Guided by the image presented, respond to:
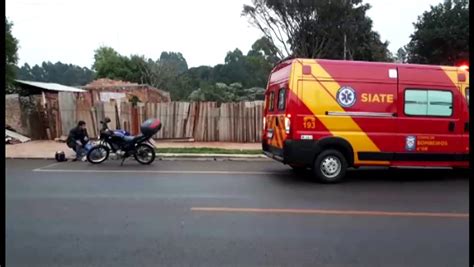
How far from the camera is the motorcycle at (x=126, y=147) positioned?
11320 mm

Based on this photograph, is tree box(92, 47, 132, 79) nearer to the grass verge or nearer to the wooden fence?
the wooden fence

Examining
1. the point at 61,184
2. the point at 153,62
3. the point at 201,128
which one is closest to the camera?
the point at 61,184

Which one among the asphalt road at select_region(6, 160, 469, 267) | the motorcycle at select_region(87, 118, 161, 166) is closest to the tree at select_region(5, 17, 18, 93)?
the motorcycle at select_region(87, 118, 161, 166)

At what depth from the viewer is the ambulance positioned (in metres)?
8.27

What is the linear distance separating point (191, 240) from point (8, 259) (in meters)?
1.77

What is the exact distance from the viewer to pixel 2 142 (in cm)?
284

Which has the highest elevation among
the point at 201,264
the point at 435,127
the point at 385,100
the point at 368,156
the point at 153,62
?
the point at 153,62

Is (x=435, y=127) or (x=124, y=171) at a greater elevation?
(x=435, y=127)

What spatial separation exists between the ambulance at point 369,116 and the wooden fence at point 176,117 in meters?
7.37

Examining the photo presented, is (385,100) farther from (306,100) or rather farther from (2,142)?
(2,142)

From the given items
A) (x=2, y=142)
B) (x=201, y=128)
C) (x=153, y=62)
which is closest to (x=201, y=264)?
(x=2, y=142)

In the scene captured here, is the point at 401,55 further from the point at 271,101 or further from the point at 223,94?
the point at 271,101

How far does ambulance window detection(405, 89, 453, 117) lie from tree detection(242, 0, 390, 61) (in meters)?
24.9

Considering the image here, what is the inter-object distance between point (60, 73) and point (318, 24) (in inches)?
1954
